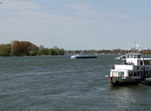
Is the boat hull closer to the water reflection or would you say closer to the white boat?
the white boat

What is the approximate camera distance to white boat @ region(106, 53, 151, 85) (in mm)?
57688

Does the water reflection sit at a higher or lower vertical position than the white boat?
lower

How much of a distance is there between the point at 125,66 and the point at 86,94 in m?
12.8

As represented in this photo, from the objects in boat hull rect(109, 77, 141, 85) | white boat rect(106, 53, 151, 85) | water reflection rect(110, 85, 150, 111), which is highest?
white boat rect(106, 53, 151, 85)

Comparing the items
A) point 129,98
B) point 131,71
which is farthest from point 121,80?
point 129,98

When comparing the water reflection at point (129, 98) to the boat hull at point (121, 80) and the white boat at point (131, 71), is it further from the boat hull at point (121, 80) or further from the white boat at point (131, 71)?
the white boat at point (131, 71)

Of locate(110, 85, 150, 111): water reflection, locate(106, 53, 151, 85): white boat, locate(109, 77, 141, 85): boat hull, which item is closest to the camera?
locate(110, 85, 150, 111): water reflection

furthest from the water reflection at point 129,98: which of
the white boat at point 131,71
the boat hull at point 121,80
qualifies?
the white boat at point 131,71

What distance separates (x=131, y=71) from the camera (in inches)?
2352

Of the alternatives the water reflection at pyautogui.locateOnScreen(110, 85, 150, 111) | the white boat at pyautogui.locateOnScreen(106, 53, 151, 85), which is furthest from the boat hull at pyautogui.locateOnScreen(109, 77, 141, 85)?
the water reflection at pyautogui.locateOnScreen(110, 85, 150, 111)

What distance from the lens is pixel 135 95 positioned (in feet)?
163

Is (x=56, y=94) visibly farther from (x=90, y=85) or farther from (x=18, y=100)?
(x=90, y=85)

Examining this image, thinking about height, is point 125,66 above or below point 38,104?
above

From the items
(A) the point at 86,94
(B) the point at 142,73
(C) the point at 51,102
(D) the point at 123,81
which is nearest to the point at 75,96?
(A) the point at 86,94
